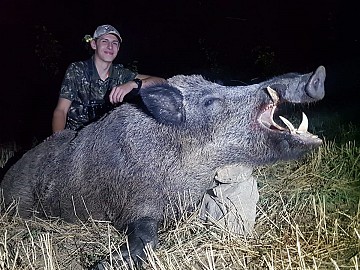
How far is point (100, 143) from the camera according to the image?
434 centimetres

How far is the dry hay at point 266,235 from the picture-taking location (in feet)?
9.27

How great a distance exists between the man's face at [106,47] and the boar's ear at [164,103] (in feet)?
5.49

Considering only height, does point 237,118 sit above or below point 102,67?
below

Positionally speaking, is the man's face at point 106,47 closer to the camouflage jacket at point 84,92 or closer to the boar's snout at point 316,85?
the camouflage jacket at point 84,92

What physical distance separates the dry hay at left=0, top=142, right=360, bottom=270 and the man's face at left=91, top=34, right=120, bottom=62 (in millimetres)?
1861

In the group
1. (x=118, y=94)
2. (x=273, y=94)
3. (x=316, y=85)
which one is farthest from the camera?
(x=118, y=94)

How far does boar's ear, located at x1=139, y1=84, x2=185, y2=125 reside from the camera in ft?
13.2

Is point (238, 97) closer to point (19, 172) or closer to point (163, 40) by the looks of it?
point (19, 172)

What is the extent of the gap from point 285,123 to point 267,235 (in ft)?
2.98

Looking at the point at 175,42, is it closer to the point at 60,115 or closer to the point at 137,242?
the point at 60,115

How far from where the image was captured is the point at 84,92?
224 inches

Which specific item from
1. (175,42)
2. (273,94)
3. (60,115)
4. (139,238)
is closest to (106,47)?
(60,115)

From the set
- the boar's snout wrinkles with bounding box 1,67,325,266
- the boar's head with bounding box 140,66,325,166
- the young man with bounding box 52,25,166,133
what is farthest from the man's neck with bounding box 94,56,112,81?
the boar's head with bounding box 140,66,325,166

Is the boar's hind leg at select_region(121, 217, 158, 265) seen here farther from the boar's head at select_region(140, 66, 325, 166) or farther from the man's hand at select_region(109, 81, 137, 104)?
the man's hand at select_region(109, 81, 137, 104)
